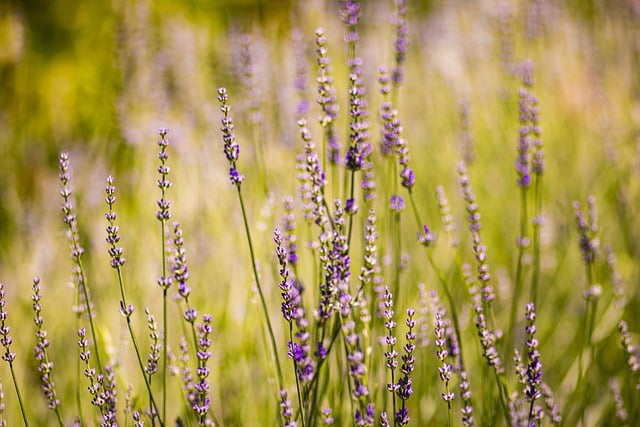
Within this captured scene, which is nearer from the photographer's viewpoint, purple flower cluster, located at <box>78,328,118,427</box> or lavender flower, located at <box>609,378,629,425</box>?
purple flower cluster, located at <box>78,328,118,427</box>

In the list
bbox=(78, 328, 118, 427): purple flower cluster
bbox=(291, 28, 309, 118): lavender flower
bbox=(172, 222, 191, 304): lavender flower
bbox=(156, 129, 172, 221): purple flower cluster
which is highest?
bbox=(291, 28, 309, 118): lavender flower

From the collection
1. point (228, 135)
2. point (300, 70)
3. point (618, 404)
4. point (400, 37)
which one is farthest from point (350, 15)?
point (618, 404)

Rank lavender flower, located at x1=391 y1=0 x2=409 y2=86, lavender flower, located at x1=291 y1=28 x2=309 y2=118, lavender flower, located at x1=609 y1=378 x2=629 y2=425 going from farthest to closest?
lavender flower, located at x1=291 y1=28 x2=309 y2=118 → lavender flower, located at x1=391 y1=0 x2=409 y2=86 → lavender flower, located at x1=609 y1=378 x2=629 y2=425

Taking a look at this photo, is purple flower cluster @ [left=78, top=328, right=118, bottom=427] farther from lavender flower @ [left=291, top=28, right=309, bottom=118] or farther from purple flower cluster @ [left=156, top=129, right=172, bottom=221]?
lavender flower @ [left=291, top=28, right=309, bottom=118]

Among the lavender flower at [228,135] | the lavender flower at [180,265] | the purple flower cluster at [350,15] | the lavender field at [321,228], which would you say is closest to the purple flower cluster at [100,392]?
the lavender field at [321,228]

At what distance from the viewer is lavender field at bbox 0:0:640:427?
4.07 feet

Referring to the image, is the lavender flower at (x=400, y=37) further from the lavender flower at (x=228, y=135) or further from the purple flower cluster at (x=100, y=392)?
the purple flower cluster at (x=100, y=392)

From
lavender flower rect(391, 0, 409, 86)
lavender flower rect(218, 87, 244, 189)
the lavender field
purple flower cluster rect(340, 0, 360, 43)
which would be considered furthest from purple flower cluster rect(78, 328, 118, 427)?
lavender flower rect(391, 0, 409, 86)

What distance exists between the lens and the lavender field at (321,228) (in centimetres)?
124

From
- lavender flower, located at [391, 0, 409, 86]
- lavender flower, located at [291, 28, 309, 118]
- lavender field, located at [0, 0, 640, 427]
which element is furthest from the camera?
lavender flower, located at [291, 28, 309, 118]

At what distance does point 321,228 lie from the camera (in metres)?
1.17

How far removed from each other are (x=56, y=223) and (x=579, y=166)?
9.03 feet

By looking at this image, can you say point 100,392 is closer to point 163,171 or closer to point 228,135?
point 163,171

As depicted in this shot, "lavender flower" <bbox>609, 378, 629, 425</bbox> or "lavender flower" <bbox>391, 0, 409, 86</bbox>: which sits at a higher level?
"lavender flower" <bbox>391, 0, 409, 86</bbox>
